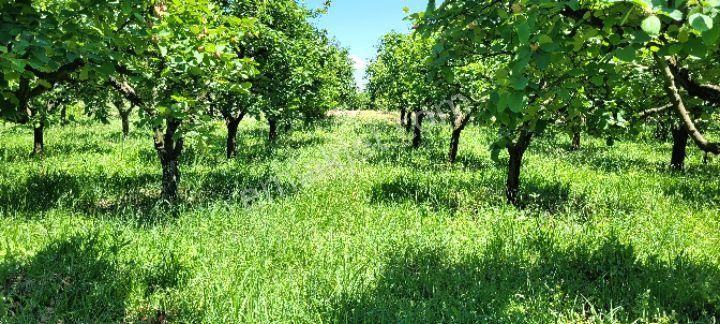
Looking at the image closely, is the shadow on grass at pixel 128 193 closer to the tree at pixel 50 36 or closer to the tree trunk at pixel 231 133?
the tree at pixel 50 36

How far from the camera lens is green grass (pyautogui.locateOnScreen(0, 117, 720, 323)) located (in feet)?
15.6

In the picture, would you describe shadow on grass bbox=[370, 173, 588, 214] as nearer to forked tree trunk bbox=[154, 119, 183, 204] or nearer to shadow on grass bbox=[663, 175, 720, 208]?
shadow on grass bbox=[663, 175, 720, 208]

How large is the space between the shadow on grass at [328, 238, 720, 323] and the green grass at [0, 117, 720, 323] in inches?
0.9

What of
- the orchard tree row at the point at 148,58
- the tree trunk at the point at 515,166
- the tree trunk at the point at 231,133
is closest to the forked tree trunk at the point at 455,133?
the tree trunk at the point at 515,166

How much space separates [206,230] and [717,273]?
6.85 meters

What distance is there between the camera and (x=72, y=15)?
491 centimetres

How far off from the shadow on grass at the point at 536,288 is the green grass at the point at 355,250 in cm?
2

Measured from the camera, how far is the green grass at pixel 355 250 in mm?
4754

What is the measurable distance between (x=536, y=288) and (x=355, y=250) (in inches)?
92.1

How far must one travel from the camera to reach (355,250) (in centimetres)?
620

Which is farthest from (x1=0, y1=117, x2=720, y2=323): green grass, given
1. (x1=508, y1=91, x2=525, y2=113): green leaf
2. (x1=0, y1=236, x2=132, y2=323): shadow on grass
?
(x1=508, y1=91, x2=525, y2=113): green leaf

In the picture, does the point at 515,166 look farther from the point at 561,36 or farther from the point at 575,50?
the point at 561,36

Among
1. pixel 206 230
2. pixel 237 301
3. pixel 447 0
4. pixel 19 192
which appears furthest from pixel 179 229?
pixel 447 0

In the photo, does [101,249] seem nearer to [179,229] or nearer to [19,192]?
[179,229]
